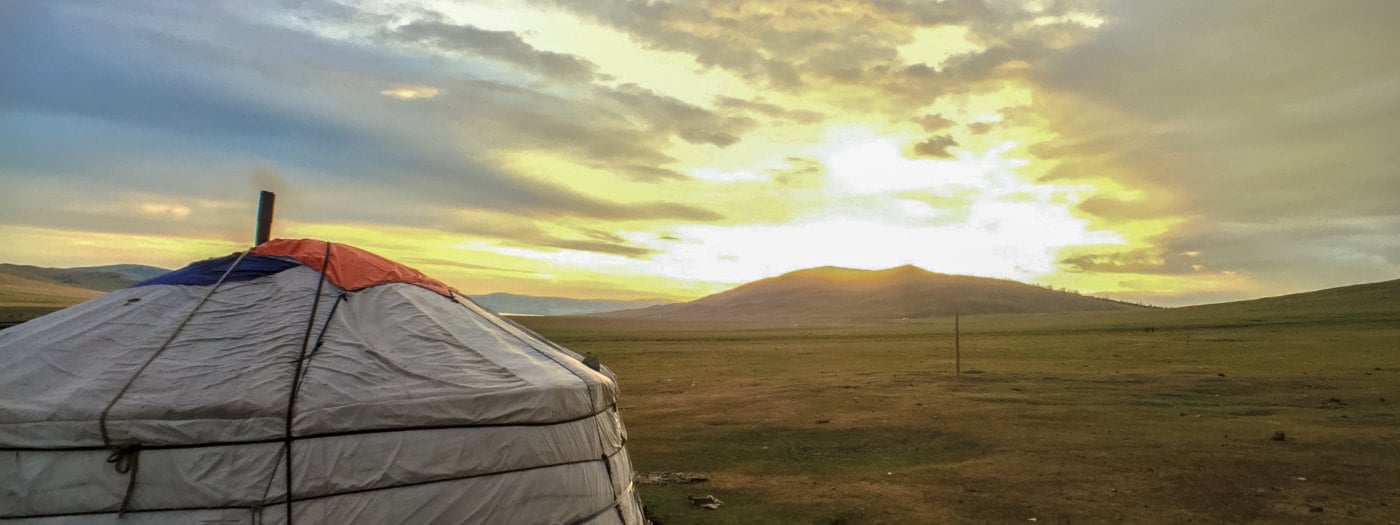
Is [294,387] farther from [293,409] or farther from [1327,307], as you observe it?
[1327,307]

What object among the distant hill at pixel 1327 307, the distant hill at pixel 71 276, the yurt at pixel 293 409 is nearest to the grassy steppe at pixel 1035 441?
the yurt at pixel 293 409

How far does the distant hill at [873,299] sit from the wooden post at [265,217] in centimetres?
11470

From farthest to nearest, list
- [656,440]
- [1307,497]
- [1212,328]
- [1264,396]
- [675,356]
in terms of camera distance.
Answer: [1212,328], [675,356], [1264,396], [656,440], [1307,497]

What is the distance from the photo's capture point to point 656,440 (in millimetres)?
13484

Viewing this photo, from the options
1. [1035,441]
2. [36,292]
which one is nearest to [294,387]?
[1035,441]

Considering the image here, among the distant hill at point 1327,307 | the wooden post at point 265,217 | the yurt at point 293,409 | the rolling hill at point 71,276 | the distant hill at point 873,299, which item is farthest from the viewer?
the rolling hill at point 71,276

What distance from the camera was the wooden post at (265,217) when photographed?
7492 mm

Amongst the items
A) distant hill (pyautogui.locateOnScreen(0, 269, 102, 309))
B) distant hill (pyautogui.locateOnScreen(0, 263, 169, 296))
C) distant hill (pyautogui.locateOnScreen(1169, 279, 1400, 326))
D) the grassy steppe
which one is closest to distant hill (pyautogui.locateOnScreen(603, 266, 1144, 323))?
distant hill (pyautogui.locateOnScreen(1169, 279, 1400, 326))

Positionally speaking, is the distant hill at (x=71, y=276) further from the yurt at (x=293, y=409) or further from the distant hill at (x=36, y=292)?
the yurt at (x=293, y=409)

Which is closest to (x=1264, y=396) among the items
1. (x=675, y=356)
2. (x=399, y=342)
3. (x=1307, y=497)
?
(x=1307, y=497)

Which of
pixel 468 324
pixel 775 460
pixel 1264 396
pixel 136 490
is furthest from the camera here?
pixel 1264 396

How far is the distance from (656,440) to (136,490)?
9.61 meters

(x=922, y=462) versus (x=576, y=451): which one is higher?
(x=576, y=451)

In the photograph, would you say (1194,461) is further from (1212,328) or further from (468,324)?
(1212,328)
